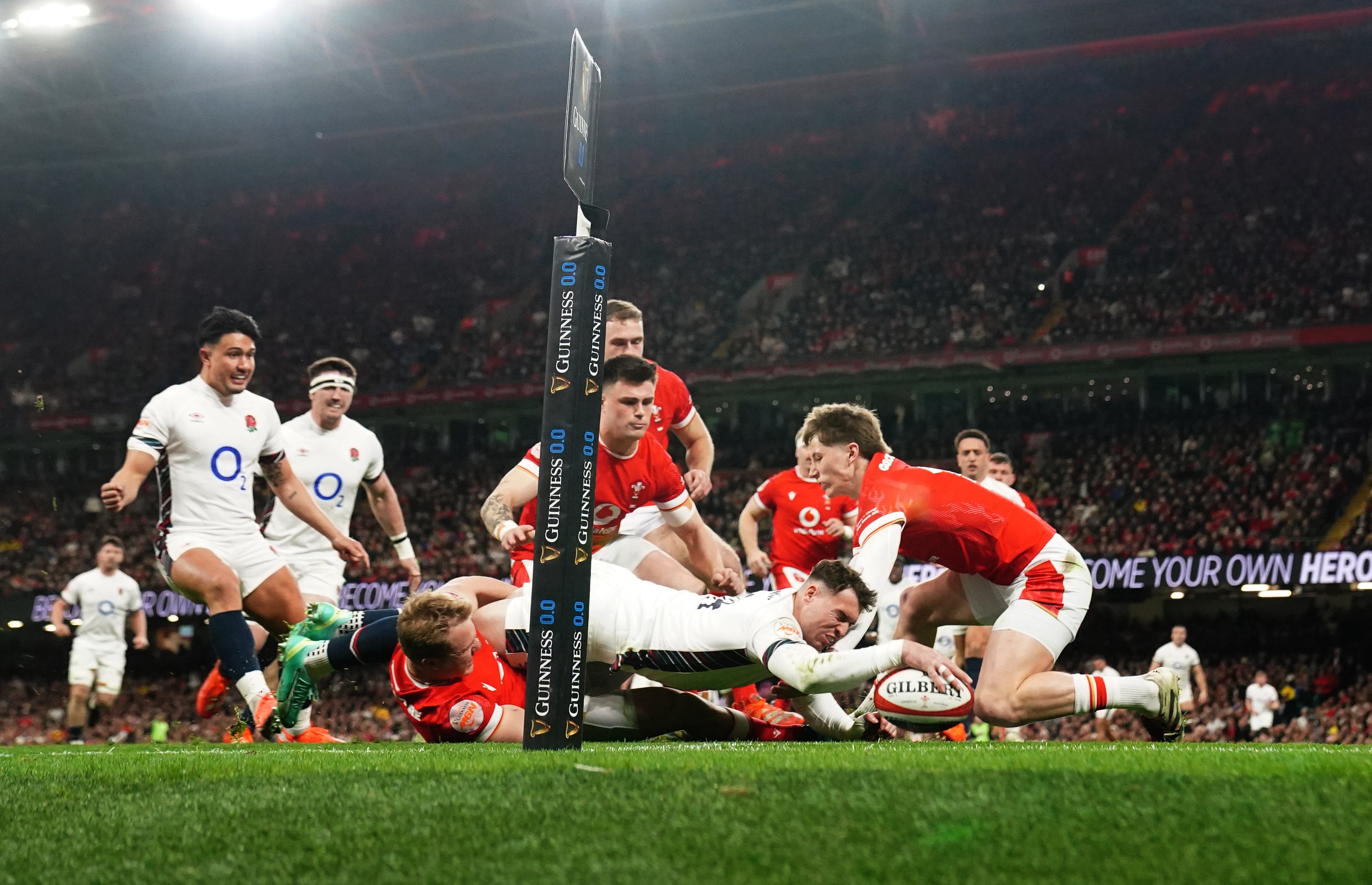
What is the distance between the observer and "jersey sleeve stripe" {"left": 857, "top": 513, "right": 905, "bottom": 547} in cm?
585

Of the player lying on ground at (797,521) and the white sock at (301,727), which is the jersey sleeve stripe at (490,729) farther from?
the player lying on ground at (797,521)

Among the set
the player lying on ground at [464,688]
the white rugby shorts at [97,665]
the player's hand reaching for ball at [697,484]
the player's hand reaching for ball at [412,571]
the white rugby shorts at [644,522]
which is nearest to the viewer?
the player lying on ground at [464,688]

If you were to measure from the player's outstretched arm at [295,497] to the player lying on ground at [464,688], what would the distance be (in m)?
1.49

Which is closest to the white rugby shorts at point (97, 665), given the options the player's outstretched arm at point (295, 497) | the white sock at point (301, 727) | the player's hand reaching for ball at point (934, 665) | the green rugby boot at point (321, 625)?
the player's outstretched arm at point (295, 497)

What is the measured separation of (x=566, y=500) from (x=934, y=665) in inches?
54.1

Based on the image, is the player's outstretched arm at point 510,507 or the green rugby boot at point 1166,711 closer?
the player's outstretched arm at point 510,507

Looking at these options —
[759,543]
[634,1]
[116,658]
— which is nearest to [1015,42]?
[634,1]

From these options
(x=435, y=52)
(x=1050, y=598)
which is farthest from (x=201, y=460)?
(x=435, y=52)

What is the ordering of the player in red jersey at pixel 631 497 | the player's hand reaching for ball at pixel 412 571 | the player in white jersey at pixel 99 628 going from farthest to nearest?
1. the player in white jersey at pixel 99 628
2. the player's hand reaching for ball at pixel 412 571
3. the player in red jersey at pixel 631 497

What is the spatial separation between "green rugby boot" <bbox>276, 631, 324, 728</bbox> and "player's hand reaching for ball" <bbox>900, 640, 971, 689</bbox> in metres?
3.85

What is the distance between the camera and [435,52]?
29.0 m

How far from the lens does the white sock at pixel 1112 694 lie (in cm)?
592

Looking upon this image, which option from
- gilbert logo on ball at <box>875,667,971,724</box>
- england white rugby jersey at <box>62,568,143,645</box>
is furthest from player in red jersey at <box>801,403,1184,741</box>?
england white rugby jersey at <box>62,568,143,645</box>

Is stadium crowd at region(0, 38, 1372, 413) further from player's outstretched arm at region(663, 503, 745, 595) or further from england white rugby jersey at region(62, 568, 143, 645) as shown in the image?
player's outstretched arm at region(663, 503, 745, 595)
